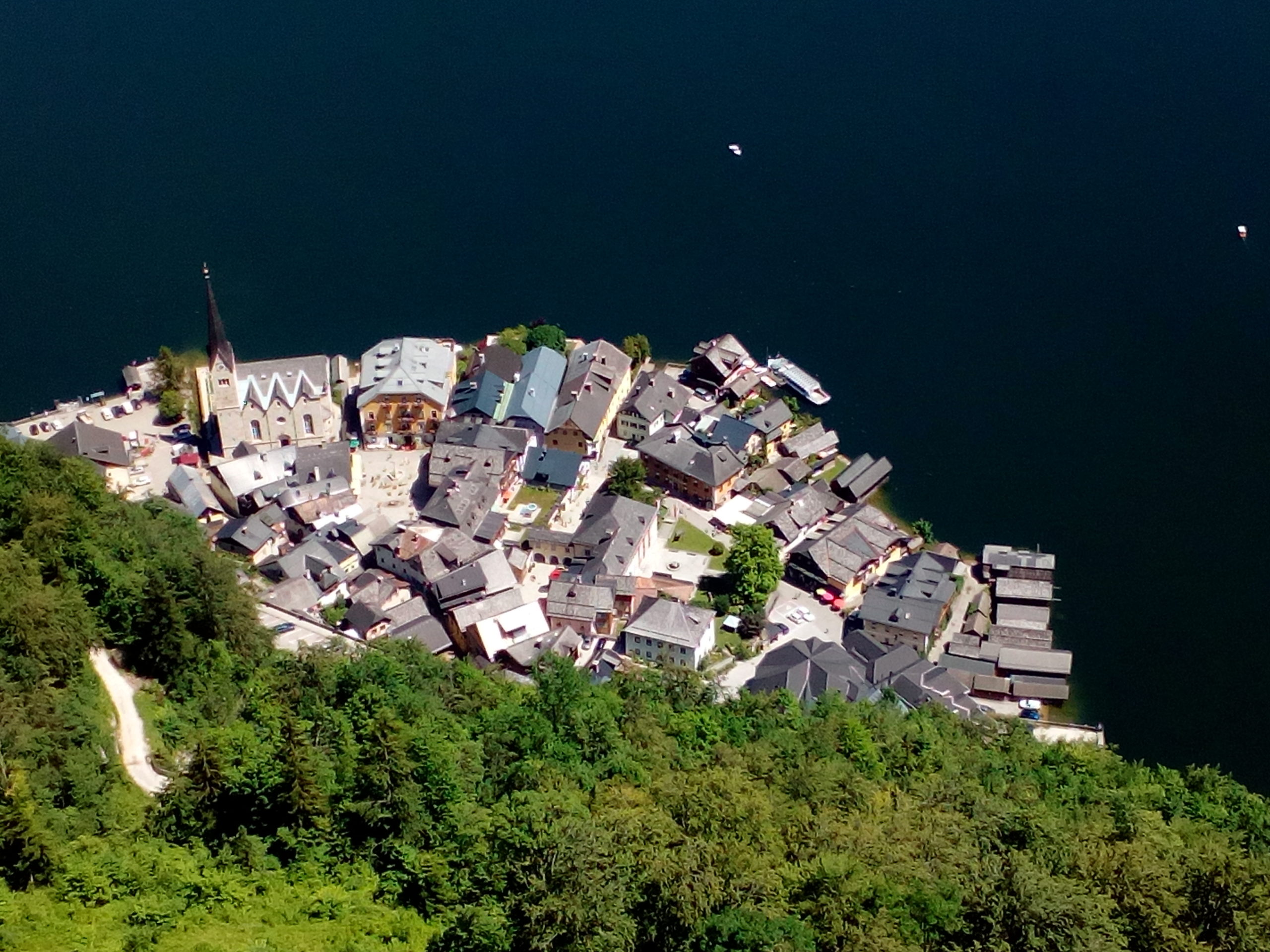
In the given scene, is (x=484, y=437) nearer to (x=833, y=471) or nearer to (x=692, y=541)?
(x=692, y=541)

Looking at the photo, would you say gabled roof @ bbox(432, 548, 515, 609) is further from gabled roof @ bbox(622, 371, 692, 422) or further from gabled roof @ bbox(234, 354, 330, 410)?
gabled roof @ bbox(234, 354, 330, 410)

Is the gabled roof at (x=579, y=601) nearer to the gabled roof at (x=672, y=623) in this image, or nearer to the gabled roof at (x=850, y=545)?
the gabled roof at (x=672, y=623)

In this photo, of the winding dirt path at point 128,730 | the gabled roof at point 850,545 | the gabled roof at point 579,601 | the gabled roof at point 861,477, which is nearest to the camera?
the winding dirt path at point 128,730

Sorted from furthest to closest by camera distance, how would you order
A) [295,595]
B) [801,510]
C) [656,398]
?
[656,398]
[801,510]
[295,595]

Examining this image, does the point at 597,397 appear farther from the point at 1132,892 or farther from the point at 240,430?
the point at 1132,892

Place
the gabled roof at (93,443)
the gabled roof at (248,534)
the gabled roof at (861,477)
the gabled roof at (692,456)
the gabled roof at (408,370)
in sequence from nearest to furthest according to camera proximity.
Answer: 1. the gabled roof at (248,534)
2. the gabled roof at (93,443)
3. the gabled roof at (692,456)
4. the gabled roof at (861,477)
5. the gabled roof at (408,370)

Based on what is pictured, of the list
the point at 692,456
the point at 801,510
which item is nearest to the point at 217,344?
the point at 692,456

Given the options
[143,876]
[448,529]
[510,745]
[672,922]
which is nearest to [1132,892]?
[672,922]

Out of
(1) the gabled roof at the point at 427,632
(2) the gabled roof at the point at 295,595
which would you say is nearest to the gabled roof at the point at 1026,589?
(1) the gabled roof at the point at 427,632
